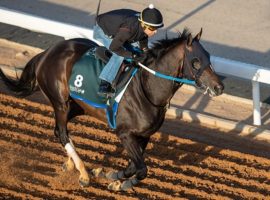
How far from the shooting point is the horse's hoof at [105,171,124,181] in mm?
7736

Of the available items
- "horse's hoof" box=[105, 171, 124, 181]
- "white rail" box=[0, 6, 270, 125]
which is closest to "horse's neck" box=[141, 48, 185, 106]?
"horse's hoof" box=[105, 171, 124, 181]

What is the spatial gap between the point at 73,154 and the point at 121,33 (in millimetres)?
1832

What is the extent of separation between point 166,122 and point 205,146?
0.88 m

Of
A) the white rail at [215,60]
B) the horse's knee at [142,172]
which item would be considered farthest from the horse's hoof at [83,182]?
the white rail at [215,60]

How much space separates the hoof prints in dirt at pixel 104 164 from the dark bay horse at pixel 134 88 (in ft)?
0.91

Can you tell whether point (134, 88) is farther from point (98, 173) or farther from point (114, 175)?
point (98, 173)

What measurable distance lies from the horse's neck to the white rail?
8.80ft

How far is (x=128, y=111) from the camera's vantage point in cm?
737

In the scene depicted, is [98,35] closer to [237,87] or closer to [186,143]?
[186,143]

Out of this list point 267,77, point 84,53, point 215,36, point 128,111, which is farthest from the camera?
point 215,36

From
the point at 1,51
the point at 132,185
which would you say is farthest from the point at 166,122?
the point at 1,51

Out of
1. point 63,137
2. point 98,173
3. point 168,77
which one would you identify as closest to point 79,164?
point 98,173

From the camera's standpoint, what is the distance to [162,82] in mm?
6980

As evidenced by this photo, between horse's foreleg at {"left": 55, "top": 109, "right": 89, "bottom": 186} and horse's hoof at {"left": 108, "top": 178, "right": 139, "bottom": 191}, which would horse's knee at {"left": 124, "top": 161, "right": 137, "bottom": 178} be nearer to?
horse's hoof at {"left": 108, "top": 178, "right": 139, "bottom": 191}
